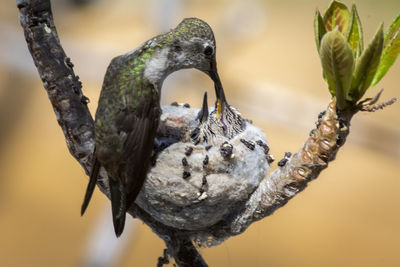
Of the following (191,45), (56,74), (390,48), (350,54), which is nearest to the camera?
(350,54)

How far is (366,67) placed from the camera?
4.03 ft

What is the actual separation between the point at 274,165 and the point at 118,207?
11.1ft

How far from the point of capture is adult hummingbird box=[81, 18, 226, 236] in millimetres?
1701

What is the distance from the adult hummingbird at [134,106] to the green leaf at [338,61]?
728 millimetres

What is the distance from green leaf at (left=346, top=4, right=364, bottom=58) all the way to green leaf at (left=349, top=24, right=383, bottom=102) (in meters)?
0.09

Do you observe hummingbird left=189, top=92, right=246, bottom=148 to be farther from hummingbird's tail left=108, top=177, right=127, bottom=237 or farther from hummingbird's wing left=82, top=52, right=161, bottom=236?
hummingbird's tail left=108, top=177, right=127, bottom=237

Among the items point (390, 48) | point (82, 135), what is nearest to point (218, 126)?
point (82, 135)

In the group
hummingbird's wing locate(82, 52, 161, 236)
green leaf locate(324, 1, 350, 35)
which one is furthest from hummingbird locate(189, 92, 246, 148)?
green leaf locate(324, 1, 350, 35)

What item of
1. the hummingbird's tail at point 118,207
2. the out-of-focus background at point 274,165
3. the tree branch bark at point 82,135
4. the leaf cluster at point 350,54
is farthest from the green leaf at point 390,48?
the out-of-focus background at point 274,165

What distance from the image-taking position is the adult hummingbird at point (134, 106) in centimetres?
170

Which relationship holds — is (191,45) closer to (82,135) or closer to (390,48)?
(82,135)

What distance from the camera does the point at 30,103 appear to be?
364 inches

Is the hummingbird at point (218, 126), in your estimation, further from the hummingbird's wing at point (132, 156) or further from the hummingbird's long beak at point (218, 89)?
the hummingbird's wing at point (132, 156)

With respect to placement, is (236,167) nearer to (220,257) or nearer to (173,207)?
(173,207)
